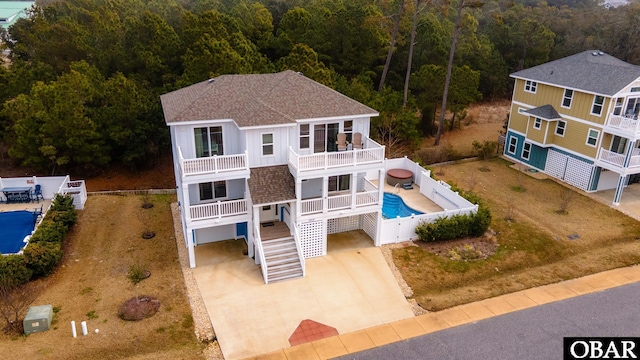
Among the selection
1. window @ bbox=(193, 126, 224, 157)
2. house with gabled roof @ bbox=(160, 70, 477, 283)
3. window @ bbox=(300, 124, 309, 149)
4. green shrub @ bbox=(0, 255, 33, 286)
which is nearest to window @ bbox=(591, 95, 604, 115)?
house with gabled roof @ bbox=(160, 70, 477, 283)

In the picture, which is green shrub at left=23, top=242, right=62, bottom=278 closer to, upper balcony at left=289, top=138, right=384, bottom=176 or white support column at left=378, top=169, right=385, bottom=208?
upper balcony at left=289, top=138, right=384, bottom=176

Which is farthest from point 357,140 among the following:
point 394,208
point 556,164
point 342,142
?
point 556,164

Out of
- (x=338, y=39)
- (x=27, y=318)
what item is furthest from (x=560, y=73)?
A: (x=27, y=318)

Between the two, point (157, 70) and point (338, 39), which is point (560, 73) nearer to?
point (338, 39)

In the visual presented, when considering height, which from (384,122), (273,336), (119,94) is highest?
(119,94)

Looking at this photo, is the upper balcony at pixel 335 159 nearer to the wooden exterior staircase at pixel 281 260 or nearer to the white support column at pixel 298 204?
the white support column at pixel 298 204

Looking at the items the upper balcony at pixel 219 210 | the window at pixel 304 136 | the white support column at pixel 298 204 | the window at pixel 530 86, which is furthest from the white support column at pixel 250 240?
the window at pixel 530 86
